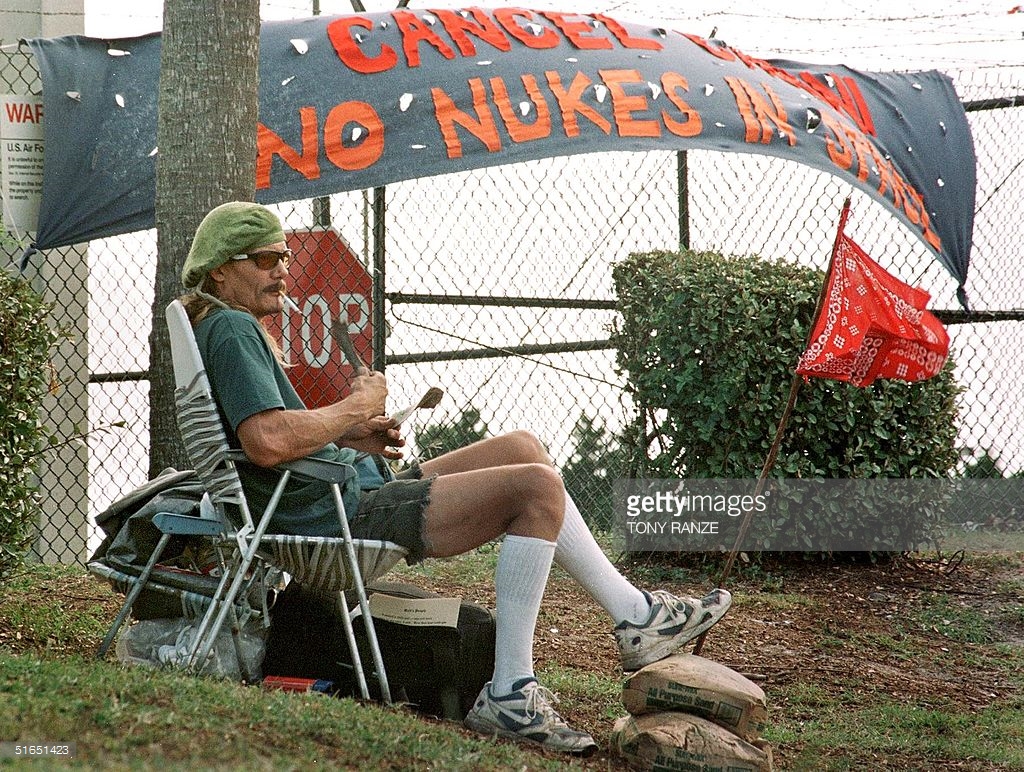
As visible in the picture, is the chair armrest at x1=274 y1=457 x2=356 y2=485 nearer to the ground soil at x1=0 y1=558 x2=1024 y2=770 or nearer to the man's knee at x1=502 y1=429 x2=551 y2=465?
the man's knee at x1=502 y1=429 x2=551 y2=465

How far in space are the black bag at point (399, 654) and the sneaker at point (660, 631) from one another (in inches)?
16.7

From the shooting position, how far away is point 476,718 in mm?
3434

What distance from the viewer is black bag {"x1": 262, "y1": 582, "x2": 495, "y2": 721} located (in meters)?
3.68

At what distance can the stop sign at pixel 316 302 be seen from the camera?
18.9 ft

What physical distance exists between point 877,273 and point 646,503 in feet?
8.08

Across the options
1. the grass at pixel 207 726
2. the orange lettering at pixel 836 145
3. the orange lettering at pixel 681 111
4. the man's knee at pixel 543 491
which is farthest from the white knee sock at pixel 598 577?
the orange lettering at pixel 836 145

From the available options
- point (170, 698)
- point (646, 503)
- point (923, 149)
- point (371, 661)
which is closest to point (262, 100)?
point (646, 503)

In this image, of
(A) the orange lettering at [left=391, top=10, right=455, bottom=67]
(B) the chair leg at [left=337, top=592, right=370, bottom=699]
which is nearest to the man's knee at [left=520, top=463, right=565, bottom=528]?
(B) the chair leg at [left=337, top=592, right=370, bottom=699]

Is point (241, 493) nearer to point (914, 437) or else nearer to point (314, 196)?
point (314, 196)

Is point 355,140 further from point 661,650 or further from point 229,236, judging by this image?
point 661,650

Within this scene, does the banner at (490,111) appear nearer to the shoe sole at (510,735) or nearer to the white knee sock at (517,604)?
the white knee sock at (517,604)

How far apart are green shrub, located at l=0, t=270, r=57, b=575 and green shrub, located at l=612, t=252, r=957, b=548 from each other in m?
3.23

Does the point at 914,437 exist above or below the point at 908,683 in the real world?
above

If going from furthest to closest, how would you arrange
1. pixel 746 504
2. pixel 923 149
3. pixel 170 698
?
pixel 923 149 < pixel 746 504 < pixel 170 698
